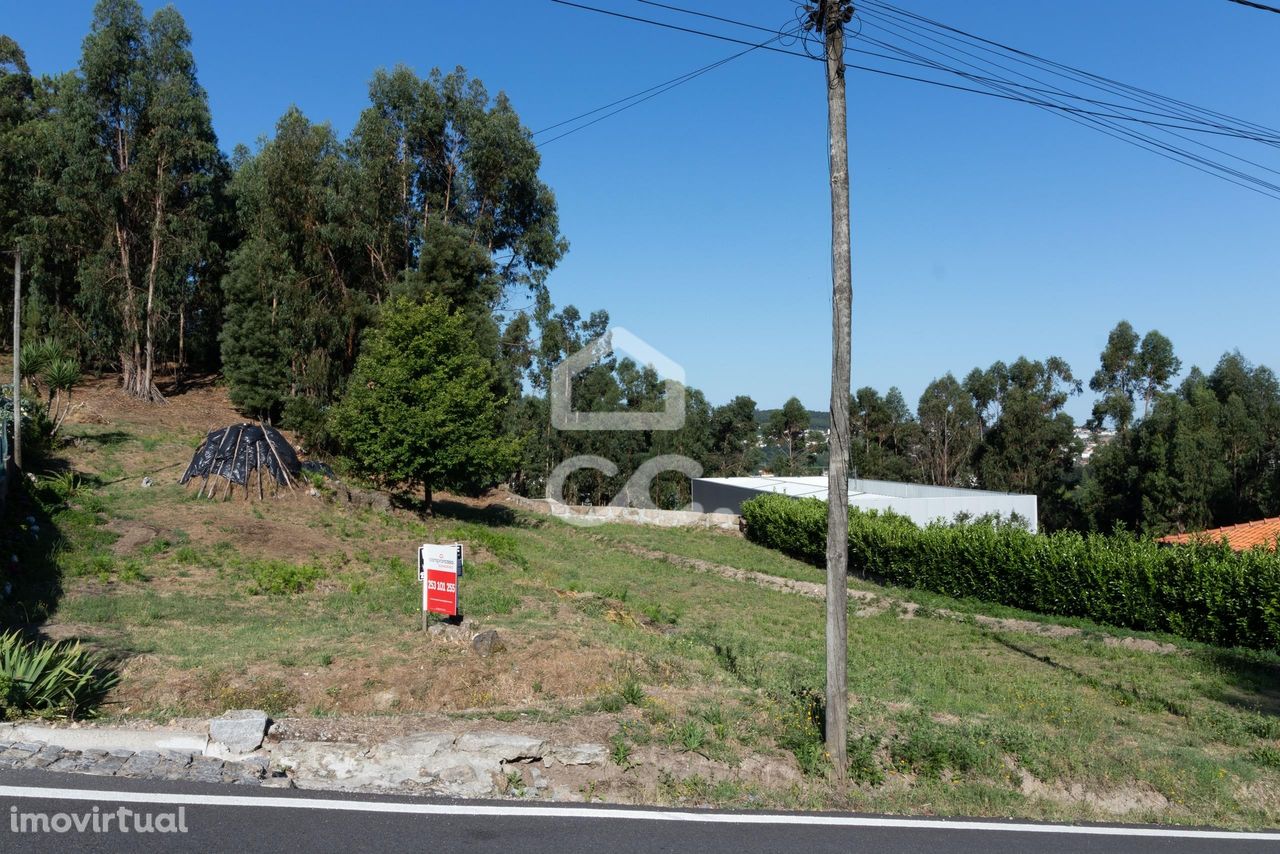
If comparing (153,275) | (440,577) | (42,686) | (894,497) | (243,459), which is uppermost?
(153,275)

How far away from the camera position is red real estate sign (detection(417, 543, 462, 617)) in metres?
11.6

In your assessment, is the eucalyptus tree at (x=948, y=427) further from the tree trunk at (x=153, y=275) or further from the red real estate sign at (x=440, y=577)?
the red real estate sign at (x=440, y=577)

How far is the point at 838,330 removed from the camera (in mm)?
Answer: 7750

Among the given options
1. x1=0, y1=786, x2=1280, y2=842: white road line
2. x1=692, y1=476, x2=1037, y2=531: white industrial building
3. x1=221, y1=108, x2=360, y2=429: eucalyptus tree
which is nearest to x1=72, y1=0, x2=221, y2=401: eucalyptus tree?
x1=221, y1=108, x2=360, y2=429: eucalyptus tree

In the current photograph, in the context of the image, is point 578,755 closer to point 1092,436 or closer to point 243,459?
point 243,459

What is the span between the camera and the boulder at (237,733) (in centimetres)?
→ 643

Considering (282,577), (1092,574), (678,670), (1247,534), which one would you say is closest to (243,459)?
(282,577)

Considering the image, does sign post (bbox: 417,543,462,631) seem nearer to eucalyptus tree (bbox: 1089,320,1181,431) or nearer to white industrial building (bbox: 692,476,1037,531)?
white industrial building (bbox: 692,476,1037,531)

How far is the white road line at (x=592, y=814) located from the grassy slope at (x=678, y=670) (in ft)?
1.42

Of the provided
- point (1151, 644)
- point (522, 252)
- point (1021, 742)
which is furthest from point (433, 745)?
point (522, 252)

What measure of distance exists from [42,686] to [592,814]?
506 centimetres

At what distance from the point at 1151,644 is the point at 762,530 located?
20926 millimetres

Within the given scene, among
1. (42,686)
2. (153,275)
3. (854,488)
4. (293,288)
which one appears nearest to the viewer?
(42,686)

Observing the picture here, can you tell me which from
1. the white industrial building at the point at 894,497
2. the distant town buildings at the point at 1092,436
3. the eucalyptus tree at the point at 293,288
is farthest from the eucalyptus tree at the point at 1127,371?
the eucalyptus tree at the point at 293,288
